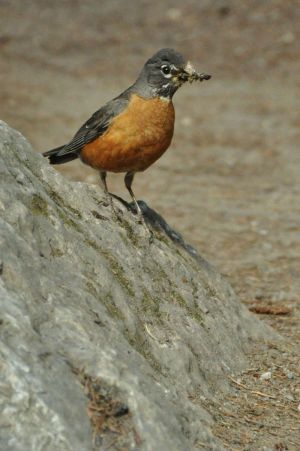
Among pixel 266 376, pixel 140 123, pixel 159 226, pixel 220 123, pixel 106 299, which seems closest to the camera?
pixel 106 299

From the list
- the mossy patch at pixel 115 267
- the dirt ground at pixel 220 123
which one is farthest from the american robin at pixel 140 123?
the dirt ground at pixel 220 123

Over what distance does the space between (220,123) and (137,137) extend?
942cm

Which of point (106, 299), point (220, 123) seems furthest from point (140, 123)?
point (220, 123)

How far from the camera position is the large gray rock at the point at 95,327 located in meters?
3.64

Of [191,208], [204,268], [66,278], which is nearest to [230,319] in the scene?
[204,268]

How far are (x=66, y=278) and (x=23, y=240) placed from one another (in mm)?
299

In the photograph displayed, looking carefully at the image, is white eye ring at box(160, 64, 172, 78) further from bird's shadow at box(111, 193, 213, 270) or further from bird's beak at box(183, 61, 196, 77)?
bird's shadow at box(111, 193, 213, 270)

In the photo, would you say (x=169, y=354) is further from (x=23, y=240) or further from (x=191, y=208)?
(x=191, y=208)

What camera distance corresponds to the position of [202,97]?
17.7 m

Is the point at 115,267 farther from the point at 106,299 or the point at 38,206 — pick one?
the point at 38,206

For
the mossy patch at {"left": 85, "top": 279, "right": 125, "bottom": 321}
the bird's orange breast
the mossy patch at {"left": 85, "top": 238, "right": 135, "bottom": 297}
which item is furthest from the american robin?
the mossy patch at {"left": 85, "top": 279, "right": 125, "bottom": 321}

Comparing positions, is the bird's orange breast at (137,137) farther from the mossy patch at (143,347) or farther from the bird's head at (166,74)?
the mossy patch at (143,347)

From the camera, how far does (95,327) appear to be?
4.13m

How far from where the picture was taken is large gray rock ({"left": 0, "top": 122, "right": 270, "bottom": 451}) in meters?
3.64
